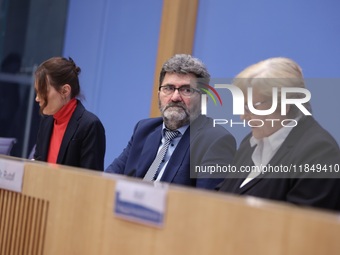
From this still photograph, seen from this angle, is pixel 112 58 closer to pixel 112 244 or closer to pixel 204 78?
pixel 204 78

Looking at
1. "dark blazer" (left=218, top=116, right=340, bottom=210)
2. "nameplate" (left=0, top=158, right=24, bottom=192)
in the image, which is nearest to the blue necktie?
"dark blazer" (left=218, top=116, right=340, bottom=210)

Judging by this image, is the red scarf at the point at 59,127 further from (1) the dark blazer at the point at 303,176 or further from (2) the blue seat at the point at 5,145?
(1) the dark blazer at the point at 303,176

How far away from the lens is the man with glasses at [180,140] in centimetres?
230

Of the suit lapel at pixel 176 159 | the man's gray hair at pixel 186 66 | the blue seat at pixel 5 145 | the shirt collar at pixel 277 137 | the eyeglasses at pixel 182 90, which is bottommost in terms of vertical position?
the blue seat at pixel 5 145

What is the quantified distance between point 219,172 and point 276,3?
1.54m

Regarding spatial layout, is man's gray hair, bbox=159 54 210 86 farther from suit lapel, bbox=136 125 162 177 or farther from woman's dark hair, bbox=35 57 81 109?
woman's dark hair, bbox=35 57 81 109

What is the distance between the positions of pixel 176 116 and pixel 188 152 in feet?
0.54

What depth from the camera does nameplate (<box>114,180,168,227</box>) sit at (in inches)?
45.7

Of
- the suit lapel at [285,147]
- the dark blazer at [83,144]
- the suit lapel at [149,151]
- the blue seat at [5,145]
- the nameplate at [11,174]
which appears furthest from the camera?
the blue seat at [5,145]

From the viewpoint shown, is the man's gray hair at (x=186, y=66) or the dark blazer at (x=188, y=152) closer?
the dark blazer at (x=188, y=152)

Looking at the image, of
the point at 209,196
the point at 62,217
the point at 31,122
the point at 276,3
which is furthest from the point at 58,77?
the point at 31,122

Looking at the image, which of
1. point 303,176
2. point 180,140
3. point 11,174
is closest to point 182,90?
point 180,140

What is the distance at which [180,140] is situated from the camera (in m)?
2.41

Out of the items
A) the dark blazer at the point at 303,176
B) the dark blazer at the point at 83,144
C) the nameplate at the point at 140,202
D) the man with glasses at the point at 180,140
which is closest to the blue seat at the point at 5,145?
the dark blazer at the point at 83,144
